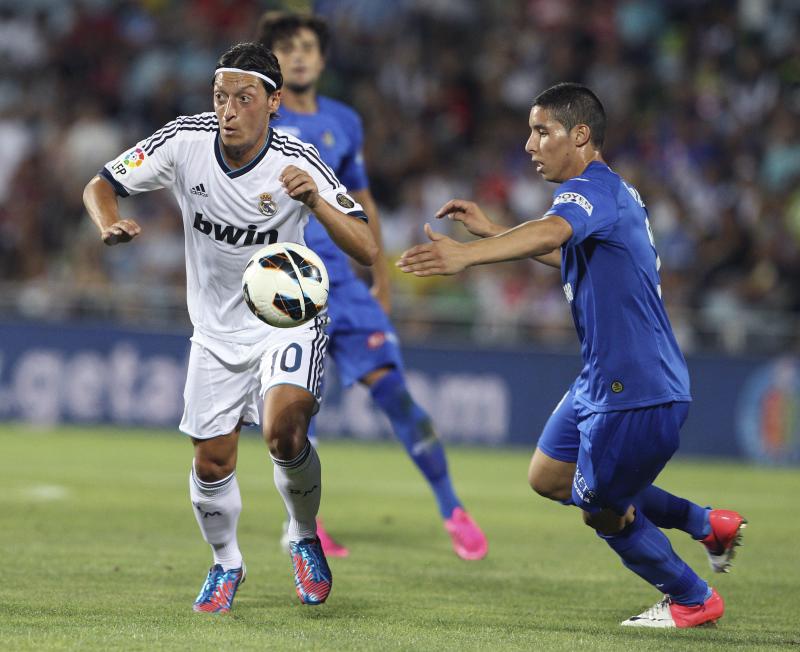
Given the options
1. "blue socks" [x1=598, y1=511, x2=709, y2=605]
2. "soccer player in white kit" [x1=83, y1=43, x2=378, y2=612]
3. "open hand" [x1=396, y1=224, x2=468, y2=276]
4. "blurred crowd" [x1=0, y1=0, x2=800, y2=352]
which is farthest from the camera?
"blurred crowd" [x1=0, y1=0, x2=800, y2=352]

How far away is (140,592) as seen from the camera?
6465 millimetres

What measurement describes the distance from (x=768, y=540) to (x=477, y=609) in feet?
12.4

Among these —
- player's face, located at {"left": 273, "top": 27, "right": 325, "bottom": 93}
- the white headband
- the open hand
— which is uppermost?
player's face, located at {"left": 273, "top": 27, "right": 325, "bottom": 93}

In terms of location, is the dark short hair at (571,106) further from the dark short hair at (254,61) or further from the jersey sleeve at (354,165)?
the jersey sleeve at (354,165)

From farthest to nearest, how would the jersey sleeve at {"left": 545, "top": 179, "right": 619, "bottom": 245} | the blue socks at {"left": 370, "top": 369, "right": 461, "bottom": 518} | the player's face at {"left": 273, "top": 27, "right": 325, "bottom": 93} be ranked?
the blue socks at {"left": 370, "top": 369, "right": 461, "bottom": 518} < the player's face at {"left": 273, "top": 27, "right": 325, "bottom": 93} < the jersey sleeve at {"left": 545, "top": 179, "right": 619, "bottom": 245}

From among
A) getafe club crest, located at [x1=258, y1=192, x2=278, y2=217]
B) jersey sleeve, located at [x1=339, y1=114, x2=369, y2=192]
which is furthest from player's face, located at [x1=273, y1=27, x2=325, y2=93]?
getafe club crest, located at [x1=258, y1=192, x2=278, y2=217]

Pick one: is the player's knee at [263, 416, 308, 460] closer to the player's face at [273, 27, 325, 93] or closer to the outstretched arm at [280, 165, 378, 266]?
the outstretched arm at [280, 165, 378, 266]

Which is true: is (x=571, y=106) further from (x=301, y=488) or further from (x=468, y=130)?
(x=468, y=130)

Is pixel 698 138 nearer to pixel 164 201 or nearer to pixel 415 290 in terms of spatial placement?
pixel 415 290

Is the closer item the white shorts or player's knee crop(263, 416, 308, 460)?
player's knee crop(263, 416, 308, 460)

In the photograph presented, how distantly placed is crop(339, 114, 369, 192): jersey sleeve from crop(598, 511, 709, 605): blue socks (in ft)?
11.3

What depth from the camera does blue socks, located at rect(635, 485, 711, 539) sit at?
6273 millimetres

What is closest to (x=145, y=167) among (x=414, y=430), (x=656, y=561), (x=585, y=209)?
(x=585, y=209)

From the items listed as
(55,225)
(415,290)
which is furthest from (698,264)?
(55,225)
